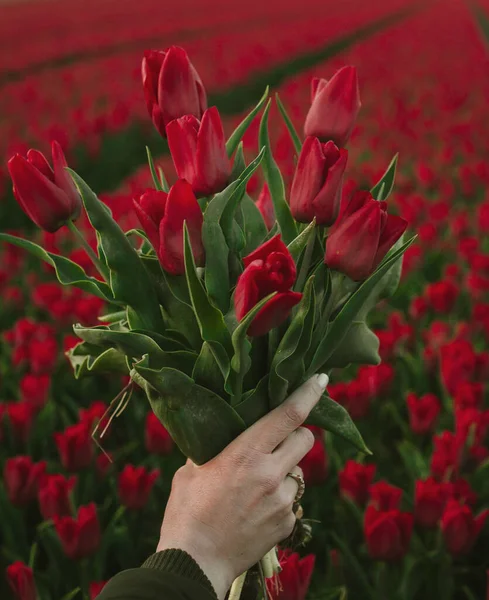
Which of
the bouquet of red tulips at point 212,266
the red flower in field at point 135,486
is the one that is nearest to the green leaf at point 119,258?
the bouquet of red tulips at point 212,266

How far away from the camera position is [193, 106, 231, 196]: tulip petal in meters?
0.81

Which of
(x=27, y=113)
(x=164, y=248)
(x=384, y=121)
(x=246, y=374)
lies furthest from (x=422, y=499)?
(x=27, y=113)

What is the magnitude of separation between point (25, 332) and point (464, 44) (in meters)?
8.97

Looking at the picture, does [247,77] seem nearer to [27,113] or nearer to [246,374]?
[27,113]

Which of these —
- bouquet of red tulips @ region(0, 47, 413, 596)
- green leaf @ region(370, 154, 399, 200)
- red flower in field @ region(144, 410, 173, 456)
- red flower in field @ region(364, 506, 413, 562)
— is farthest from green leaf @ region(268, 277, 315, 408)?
red flower in field @ region(144, 410, 173, 456)

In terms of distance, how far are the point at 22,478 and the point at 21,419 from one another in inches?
7.7

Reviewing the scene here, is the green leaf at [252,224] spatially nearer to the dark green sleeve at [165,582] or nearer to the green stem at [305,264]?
the green stem at [305,264]

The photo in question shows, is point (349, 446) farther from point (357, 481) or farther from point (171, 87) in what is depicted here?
point (171, 87)

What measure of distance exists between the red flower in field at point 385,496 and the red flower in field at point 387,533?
0.10ft

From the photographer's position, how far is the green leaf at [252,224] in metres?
0.97

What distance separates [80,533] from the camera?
1.20 meters

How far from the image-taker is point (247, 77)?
8.27 meters

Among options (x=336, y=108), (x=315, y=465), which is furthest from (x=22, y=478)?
(x=336, y=108)

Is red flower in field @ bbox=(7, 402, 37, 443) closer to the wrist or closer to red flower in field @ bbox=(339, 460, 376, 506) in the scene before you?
red flower in field @ bbox=(339, 460, 376, 506)
